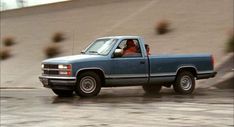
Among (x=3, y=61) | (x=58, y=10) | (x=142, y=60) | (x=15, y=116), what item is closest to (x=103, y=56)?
(x=142, y=60)

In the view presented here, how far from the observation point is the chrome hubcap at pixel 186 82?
1931cm

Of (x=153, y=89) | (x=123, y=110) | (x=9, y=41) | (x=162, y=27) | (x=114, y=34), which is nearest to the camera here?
(x=123, y=110)

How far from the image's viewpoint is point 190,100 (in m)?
16.8

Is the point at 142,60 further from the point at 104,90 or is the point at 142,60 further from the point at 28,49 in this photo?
the point at 28,49

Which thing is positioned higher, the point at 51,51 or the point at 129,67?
the point at 51,51

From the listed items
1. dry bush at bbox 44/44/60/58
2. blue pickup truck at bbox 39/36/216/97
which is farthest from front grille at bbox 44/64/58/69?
dry bush at bbox 44/44/60/58

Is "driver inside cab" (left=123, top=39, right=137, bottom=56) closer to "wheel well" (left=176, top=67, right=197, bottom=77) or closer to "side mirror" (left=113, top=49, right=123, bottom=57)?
"side mirror" (left=113, top=49, right=123, bottom=57)

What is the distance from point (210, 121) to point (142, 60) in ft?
22.3

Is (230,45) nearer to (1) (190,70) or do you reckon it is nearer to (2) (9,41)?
(1) (190,70)

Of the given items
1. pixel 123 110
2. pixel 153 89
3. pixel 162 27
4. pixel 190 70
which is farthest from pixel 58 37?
pixel 123 110

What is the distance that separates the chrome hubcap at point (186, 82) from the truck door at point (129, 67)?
140 cm

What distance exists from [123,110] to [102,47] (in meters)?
4.79

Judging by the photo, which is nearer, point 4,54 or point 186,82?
point 186,82

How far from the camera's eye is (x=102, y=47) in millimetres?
18547
